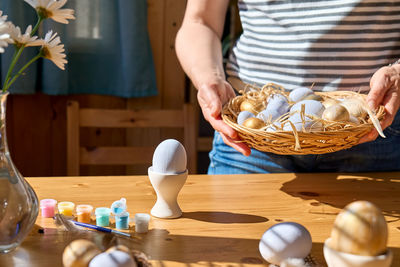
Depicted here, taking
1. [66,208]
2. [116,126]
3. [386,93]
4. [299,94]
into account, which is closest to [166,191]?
[66,208]

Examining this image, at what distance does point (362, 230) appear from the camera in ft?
1.88

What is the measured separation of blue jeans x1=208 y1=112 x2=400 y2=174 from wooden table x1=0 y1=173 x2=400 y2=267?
4cm

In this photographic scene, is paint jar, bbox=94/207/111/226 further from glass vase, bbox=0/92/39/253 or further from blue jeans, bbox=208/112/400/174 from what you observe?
blue jeans, bbox=208/112/400/174

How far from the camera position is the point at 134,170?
2609mm

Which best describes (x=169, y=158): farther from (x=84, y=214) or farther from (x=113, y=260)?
(x=113, y=260)

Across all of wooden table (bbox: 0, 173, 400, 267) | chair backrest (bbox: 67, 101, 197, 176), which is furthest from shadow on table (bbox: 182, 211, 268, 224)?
chair backrest (bbox: 67, 101, 197, 176)

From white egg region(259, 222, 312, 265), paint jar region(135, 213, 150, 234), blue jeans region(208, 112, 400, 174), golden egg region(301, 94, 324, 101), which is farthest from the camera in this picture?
blue jeans region(208, 112, 400, 174)

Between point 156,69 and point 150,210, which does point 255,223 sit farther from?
point 156,69

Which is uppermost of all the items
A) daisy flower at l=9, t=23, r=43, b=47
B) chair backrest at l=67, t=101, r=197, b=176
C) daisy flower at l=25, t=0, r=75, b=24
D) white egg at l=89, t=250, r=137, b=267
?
daisy flower at l=25, t=0, r=75, b=24

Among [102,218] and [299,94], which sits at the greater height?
[299,94]

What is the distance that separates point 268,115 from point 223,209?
212mm

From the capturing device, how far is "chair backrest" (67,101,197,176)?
70.1 inches

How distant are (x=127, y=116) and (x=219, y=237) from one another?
1.10 m

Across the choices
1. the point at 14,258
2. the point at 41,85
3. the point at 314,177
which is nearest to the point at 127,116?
the point at 41,85
